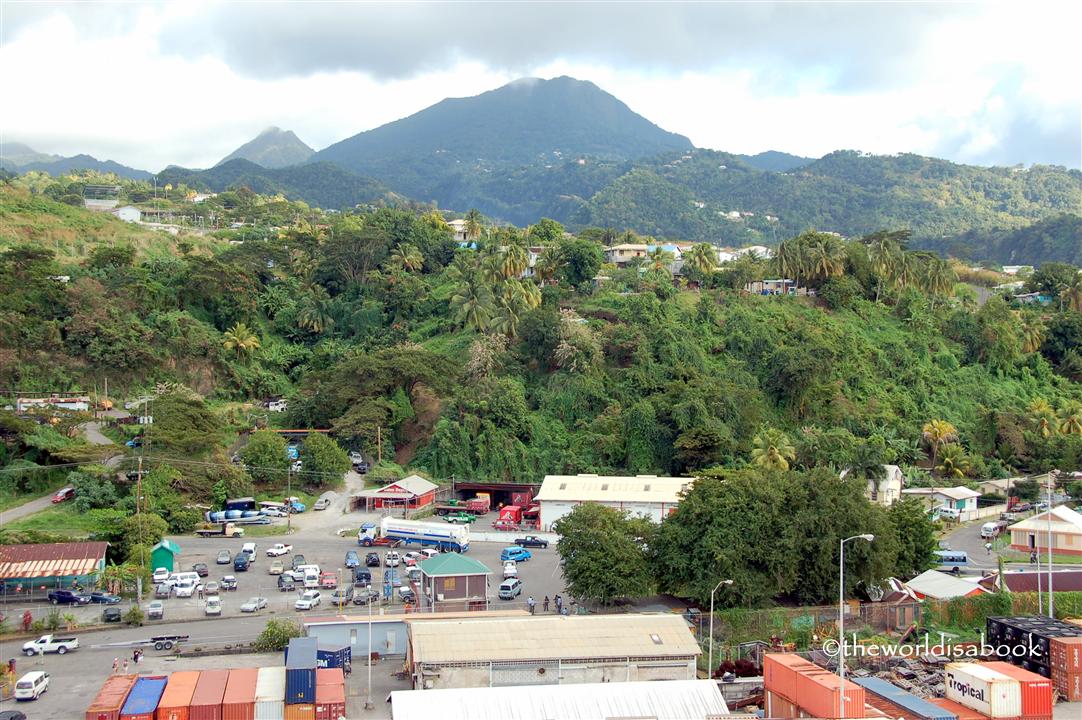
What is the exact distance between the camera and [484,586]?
1353 inches

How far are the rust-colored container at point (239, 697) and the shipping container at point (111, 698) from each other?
227 centimetres

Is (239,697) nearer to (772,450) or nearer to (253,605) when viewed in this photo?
(253,605)

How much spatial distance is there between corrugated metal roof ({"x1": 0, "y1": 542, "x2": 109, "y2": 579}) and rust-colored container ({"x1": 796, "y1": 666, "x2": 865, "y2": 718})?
23814 millimetres

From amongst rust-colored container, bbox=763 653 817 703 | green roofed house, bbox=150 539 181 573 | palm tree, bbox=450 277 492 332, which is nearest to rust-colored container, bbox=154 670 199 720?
green roofed house, bbox=150 539 181 573

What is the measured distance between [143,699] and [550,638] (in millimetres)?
9951

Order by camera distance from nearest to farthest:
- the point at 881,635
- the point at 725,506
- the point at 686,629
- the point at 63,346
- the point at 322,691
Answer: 1. the point at 322,691
2. the point at 686,629
3. the point at 881,635
4. the point at 725,506
5. the point at 63,346

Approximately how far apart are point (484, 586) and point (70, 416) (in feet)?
88.6

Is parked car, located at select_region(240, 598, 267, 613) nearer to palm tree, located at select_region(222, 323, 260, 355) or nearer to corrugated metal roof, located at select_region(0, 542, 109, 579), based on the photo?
corrugated metal roof, located at select_region(0, 542, 109, 579)

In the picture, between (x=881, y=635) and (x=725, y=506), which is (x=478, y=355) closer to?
(x=725, y=506)

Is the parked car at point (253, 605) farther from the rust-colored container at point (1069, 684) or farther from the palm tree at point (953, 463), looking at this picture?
the palm tree at point (953, 463)

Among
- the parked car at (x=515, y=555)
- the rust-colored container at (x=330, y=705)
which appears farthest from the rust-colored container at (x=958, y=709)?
the parked car at (x=515, y=555)

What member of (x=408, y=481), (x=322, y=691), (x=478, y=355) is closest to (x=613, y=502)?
(x=408, y=481)

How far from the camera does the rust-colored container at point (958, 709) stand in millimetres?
24078

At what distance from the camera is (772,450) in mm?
48656
